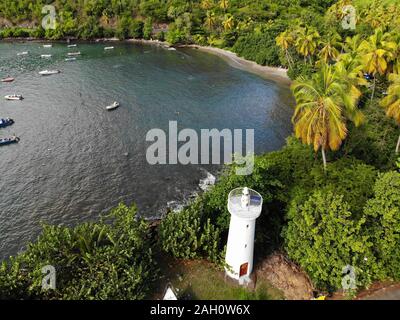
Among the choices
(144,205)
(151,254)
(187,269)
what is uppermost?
(151,254)

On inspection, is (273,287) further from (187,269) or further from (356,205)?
(356,205)

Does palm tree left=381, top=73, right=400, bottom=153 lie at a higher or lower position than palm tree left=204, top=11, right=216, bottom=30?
higher

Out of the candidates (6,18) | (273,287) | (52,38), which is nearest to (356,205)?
(273,287)

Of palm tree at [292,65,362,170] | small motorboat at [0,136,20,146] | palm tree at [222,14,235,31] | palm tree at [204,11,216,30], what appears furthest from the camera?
palm tree at [204,11,216,30]

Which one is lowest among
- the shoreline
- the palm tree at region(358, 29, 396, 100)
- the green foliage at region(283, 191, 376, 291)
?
the shoreline

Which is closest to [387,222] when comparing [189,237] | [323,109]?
[323,109]

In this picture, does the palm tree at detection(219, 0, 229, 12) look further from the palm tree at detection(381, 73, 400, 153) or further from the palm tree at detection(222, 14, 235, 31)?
the palm tree at detection(381, 73, 400, 153)

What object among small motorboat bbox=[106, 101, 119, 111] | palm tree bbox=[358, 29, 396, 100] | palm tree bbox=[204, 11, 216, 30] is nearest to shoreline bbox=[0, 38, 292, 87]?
palm tree bbox=[204, 11, 216, 30]
